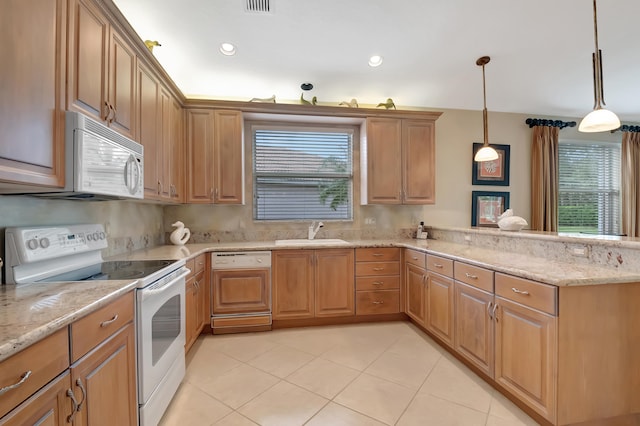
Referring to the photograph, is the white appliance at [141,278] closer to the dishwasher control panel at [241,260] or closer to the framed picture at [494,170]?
the dishwasher control panel at [241,260]

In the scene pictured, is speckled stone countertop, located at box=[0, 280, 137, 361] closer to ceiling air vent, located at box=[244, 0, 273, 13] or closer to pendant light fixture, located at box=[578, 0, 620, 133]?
ceiling air vent, located at box=[244, 0, 273, 13]

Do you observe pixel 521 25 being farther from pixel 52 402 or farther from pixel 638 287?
pixel 52 402

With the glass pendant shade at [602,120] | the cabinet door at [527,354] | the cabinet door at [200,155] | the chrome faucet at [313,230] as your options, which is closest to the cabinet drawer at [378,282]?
the chrome faucet at [313,230]

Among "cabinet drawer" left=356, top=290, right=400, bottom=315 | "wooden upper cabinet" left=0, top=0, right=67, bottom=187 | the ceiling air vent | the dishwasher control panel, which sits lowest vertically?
"cabinet drawer" left=356, top=290, right=400, bottom=315

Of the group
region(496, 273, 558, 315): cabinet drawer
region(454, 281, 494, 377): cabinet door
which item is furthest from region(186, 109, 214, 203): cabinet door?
region(496, 273, 558, 315): cabinet drawer

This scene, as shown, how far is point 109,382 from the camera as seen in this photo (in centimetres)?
116

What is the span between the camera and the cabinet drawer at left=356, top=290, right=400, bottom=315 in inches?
120

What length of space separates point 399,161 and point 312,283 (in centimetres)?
184

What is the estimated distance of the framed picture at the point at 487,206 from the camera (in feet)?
13.0

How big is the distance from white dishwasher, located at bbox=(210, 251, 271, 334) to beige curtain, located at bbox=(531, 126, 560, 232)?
3.95m

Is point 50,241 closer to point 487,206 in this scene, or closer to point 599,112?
point 599,112

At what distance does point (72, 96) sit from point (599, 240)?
309cm

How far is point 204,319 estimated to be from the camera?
2.73 m

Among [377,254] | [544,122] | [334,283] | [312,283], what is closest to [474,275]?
[377,254]
